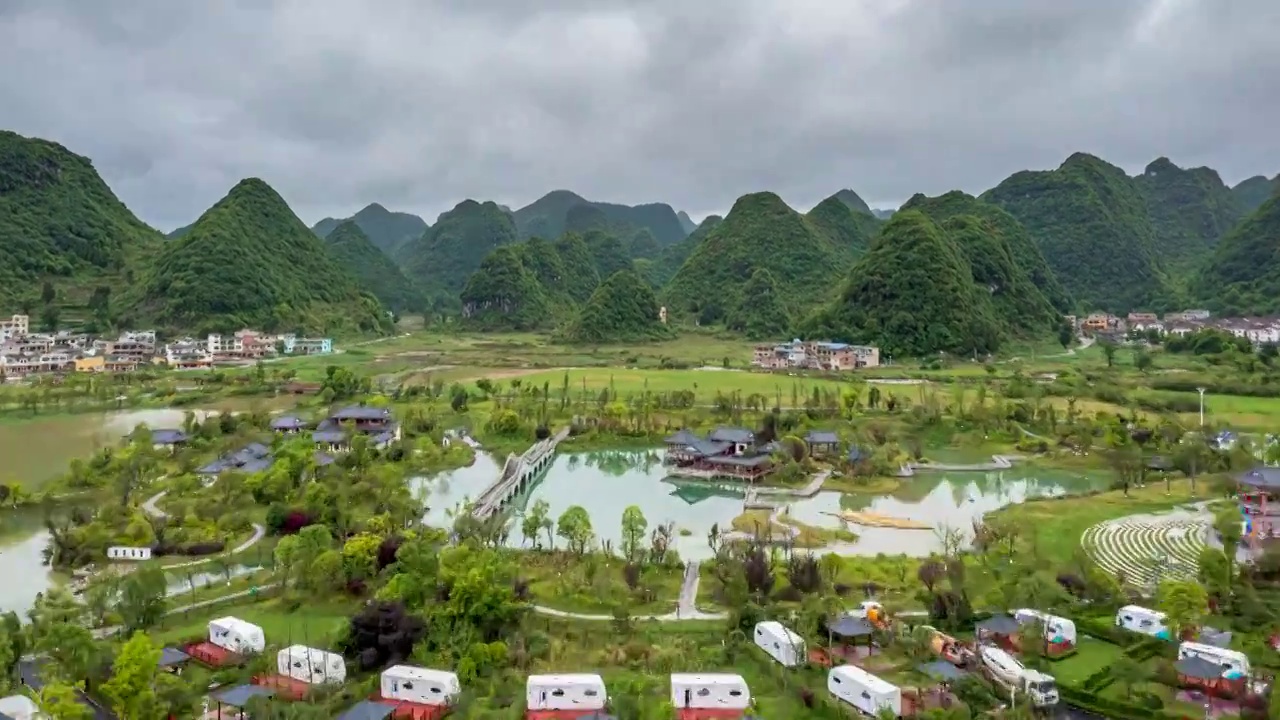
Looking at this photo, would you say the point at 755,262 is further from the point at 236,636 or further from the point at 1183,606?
the point at 236,636

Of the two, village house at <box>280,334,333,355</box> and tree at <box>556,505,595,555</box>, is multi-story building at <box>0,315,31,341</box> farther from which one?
tree at <box>556,505,595,555</box>

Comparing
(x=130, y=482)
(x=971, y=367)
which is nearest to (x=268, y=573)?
(x=130, y=482)

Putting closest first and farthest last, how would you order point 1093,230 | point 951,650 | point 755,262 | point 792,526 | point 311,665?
point 311,665 → point 951,650 → point 792,526 → point 755,262 → point 1093,230

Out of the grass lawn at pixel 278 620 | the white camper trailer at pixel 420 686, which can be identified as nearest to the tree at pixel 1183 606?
the white camper trailer at pixel 420 686

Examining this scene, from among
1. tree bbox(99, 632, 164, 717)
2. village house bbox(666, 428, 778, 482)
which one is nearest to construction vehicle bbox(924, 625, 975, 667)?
tree bbox(99, 632, 164, 717)

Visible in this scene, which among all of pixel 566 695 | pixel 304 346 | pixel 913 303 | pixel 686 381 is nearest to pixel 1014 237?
pixel 913 303

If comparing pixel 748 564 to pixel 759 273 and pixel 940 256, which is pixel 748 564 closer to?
pixel 940 256

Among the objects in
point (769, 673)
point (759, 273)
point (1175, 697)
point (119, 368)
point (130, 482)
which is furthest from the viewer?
point (759, 273)
